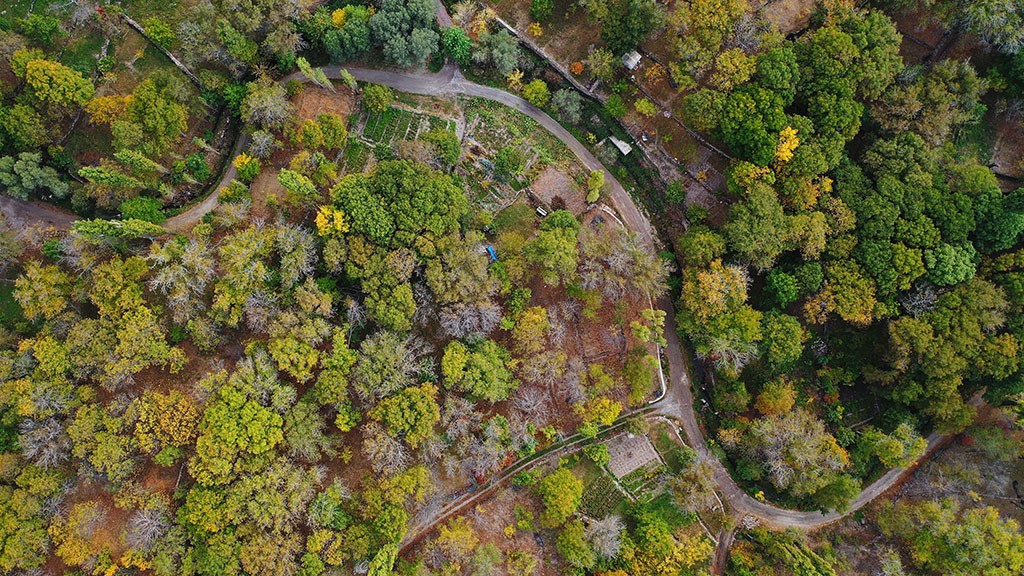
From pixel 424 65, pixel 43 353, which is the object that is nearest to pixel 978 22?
pixel 424 65

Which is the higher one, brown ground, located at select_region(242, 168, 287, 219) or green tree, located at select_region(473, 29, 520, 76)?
green tree, located at select_region(473, 29, 520, 76)

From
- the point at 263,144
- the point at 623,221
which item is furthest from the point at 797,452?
the point at 263,144

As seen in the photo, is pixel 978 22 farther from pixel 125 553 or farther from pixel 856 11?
pixel 125 553

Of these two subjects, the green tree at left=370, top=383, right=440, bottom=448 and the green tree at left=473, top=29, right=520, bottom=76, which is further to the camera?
the green tree at left=473, top=29, right=520, bottom=76

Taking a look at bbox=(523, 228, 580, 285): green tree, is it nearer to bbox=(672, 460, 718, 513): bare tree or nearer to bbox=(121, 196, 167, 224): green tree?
bbox=(672, 460, 718, 513): bare tree

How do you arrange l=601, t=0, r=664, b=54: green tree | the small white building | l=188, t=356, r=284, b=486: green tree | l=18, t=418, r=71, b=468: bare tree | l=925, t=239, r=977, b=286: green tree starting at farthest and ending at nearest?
the small white building, l=601, t=0, r=664, b=54: green tree, l=925, t=239, r=977, b=286: green tree, l=18, t=418, r=71, b=468: bare tree, l=188, t=356, r=284, b=486: green tree

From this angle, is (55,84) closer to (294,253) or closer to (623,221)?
(294,253)

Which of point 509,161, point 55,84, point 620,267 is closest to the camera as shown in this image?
point 55,84

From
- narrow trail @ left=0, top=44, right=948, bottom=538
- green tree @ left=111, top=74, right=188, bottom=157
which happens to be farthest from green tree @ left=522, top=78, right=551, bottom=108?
green tree @ left=111, top=74, right=188, bottom=157

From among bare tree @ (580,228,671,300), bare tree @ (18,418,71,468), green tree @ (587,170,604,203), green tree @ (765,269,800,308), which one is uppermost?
green tree @ (765,269,800,308)

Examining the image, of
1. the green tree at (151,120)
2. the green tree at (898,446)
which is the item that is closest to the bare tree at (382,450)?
the green tree at (151,120)

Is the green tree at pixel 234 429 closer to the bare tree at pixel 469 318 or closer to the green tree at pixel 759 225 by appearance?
the bare tree at pixel 469 318
